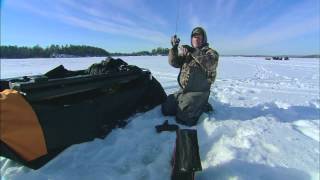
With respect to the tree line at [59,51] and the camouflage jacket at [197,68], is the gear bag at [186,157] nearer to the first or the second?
the camouflage jacket at [197,68]

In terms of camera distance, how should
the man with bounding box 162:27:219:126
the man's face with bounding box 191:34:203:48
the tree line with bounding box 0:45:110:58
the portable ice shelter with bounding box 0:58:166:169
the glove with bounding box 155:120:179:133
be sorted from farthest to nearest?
the tree line with bounding box 0:45:110:58, the man's face with bounding box 191:34:203:48, the man with bounding box 162:27:219:126, the glove with bounding box 155:120:179:133, the portable ice shelter with bounding box 0:58:166:169

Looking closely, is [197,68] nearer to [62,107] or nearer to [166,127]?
[166,127]

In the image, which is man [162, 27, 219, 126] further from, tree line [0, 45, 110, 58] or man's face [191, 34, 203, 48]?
tree line [0, 45, 110, 58]

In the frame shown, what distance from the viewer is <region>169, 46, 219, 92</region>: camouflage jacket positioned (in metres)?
4.50

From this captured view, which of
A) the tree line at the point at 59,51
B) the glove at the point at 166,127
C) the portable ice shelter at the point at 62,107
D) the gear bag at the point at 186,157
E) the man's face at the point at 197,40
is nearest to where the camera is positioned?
the gear bag at the point at 186,157

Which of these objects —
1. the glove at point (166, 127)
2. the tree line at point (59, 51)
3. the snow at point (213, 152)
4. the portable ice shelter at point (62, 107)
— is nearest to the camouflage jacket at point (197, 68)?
the snow at point (213, 152)

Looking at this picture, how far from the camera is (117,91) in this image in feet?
14.7

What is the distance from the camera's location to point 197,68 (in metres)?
4.67

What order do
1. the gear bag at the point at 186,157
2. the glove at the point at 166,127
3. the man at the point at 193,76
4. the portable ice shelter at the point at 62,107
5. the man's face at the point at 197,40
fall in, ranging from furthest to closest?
the man's face at the point at 197,40, the man at the point at 193,76, the glove at the point at 166,127, the portable ice shelter at the point at 62,107, the gear bag at the point at 186,157

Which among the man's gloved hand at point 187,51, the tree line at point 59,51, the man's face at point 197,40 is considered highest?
the man's face at point 197,40

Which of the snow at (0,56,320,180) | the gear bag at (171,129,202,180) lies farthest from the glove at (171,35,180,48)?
the gear bag at (171,129,202,180)

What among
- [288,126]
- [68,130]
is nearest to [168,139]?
[68,130]

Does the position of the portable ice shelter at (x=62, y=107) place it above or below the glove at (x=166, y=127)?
above

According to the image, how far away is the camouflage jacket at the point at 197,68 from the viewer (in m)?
4.50
